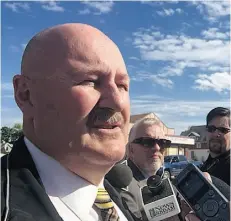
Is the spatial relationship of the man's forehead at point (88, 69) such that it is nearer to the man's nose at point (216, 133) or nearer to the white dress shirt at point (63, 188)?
the white dress shirt at point (63, 188)

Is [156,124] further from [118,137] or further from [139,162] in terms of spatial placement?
[118,137]

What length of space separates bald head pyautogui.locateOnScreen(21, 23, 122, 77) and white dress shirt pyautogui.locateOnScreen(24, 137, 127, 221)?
0.30 m

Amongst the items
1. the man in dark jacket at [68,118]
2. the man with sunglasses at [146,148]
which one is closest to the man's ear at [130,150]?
the man with sunglasses at [146,148]

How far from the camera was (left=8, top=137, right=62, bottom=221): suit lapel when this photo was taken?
1.27 metres

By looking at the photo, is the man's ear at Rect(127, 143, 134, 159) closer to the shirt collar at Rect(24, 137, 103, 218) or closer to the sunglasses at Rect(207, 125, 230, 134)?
the sunglasses at Rect(207, 125, 230, 134)

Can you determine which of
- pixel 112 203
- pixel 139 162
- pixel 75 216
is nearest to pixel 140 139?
pixel 139 162

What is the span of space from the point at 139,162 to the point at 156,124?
1.35ft

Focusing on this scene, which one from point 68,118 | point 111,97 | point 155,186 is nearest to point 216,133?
point 155,186

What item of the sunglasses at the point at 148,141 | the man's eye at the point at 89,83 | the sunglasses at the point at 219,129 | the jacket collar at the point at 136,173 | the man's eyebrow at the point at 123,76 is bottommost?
the jacket collar at the point at 136,173

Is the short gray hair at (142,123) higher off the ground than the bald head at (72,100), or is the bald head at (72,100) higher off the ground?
the bald head at (72,100)

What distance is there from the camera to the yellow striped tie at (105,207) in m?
1.56

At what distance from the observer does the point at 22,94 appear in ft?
4.92

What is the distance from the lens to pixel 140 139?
3195mm

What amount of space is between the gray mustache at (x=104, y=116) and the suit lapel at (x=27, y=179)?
0.29 m
